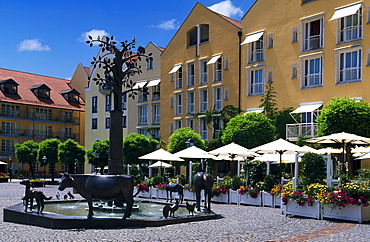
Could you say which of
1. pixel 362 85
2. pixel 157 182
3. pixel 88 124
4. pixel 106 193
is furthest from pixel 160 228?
pixel 88 124

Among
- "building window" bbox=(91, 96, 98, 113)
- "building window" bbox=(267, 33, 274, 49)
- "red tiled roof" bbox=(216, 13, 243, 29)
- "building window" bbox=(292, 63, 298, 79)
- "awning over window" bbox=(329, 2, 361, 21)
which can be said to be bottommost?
"building window" bbox=(91, 96, 98, 113)

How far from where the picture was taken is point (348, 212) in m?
15.8

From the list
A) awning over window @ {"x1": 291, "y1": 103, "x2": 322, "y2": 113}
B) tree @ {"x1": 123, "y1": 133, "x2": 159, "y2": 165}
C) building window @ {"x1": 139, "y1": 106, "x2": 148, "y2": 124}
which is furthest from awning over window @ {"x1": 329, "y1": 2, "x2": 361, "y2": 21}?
building window @ {"x1": 139, "y1": 106, "x2": 148, "y2": 124}

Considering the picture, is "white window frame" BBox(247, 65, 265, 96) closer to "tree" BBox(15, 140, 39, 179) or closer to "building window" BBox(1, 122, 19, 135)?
"tree" BBox(15, 140, 39, 179)

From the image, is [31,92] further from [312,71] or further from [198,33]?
[312,71]

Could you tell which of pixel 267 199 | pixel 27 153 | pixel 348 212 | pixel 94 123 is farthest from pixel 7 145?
pixel 348 212

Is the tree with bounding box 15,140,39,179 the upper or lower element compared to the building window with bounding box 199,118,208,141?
lower

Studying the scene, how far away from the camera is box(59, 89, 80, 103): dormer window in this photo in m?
71.9

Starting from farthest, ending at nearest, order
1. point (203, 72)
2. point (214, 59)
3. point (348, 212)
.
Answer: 1. point (203, 72)
2. point (214, 59)
3. point (348, 212)

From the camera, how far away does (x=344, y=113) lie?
91.9 feet

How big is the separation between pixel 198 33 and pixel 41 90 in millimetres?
32593

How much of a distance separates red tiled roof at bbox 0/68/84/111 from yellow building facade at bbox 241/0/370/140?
119ft

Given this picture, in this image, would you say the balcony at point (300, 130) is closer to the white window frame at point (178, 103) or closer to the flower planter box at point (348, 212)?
the white window frame at point (178, 103)

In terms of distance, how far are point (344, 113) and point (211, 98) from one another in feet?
58.5
